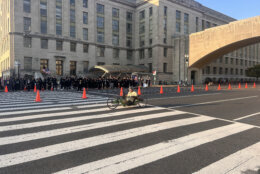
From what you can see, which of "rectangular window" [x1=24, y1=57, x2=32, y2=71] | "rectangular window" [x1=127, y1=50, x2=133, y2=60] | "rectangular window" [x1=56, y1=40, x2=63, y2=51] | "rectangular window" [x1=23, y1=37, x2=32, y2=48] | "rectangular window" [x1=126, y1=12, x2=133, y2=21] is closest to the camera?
"rectangular window" [x1=23, y1=37, x2=32, y2=48]

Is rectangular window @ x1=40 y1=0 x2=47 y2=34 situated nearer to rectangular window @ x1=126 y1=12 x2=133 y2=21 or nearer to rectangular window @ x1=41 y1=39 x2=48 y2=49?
rectangular window @ x1=41 y1=39 x2=48 y2=49

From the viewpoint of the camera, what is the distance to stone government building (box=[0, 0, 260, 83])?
36188mm

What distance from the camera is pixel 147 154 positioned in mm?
4336

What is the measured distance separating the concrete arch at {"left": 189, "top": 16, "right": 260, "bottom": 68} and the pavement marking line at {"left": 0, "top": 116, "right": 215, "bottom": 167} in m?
33.6

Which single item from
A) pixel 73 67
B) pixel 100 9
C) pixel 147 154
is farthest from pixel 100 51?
pixel 147 154

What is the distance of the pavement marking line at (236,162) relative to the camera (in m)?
3.62

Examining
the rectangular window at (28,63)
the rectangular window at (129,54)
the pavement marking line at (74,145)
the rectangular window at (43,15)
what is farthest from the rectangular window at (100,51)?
the pavement marking line at (74,145)

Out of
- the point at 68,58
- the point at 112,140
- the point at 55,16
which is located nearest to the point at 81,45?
the point at 68,58

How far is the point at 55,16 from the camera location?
127 feet

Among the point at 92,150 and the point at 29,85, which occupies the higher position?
the point at 29,85

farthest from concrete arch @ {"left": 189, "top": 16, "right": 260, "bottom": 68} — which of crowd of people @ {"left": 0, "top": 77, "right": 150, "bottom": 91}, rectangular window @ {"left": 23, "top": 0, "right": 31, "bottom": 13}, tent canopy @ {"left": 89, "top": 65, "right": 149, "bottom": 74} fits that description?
rectangular window @ {"left": 23, "top": 0, "right": 31, "bottom": 13}

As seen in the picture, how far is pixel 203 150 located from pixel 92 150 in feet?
8.58

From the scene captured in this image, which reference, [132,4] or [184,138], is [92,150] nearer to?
[184,138]

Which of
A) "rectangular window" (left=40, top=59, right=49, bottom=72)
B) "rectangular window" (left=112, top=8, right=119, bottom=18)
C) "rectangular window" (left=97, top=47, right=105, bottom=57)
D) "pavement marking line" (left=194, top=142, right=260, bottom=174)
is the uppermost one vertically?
"rectangular window" (left=112, top=8, right=119, bottom=18)
